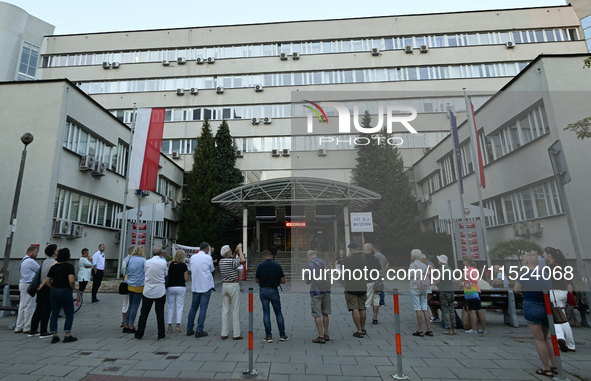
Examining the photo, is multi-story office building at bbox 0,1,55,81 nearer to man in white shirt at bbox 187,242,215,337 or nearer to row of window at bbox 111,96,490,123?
row of window at bbox 111,96,490,123

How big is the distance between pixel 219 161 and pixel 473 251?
69.2 feet

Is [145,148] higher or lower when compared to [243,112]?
lower

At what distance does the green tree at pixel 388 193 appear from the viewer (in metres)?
26.8

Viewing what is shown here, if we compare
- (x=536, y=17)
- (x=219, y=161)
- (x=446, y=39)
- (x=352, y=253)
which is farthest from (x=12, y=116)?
(x=536, y=17)

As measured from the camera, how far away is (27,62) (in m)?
38.6

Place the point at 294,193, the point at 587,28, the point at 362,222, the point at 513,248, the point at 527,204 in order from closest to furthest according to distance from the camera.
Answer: the point at 513,248 < the point at 362,222 < the point at 527,204 < the point at 294,193 < the point at 587,28

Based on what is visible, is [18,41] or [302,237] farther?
[18,41]

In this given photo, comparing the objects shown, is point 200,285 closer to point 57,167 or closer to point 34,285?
point 34,285

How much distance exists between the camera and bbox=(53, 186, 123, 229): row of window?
15.7 meters

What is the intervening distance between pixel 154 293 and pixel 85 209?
13929 mm

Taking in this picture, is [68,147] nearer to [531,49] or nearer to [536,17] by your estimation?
[531,49]

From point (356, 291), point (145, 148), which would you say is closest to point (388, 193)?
point (145, 148)

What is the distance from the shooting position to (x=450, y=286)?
738 centimetres

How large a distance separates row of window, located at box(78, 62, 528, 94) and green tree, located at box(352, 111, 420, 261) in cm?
480
